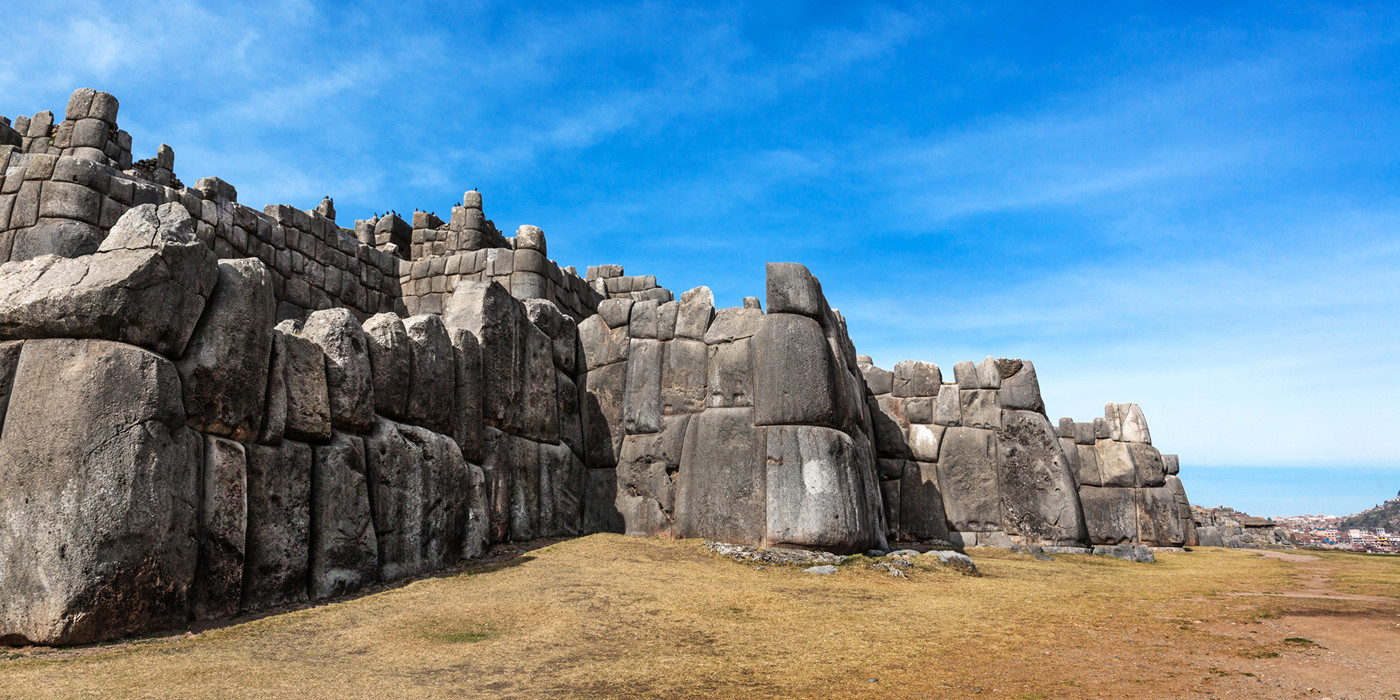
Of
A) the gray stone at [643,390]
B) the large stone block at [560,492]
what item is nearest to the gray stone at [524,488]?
the large stone block at [560,492]

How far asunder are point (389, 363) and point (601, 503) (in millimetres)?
3927

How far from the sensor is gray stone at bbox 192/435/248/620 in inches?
194

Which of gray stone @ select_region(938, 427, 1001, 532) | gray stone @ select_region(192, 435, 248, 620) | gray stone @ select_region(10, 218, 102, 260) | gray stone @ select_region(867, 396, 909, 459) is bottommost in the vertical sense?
gray stone @ select_region(192, 435, 248, 620)

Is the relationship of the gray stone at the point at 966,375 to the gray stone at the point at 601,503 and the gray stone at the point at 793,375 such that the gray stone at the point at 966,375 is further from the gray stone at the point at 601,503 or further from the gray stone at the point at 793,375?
the gray stone at the point at 601,503

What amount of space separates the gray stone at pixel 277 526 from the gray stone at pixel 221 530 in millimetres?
107

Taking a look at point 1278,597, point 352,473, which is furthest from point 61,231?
point 1278,597

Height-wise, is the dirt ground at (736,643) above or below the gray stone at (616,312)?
below

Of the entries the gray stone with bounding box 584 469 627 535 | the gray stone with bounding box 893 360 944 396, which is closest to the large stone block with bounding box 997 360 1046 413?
the gray stone with bounding box 893 360 944 396

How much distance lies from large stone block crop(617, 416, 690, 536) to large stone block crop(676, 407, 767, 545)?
0.21 meters

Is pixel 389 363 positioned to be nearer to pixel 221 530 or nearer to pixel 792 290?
pixel 221 530

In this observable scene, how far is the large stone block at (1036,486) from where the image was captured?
42.3ft

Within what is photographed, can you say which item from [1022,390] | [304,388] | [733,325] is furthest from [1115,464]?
[304,388]

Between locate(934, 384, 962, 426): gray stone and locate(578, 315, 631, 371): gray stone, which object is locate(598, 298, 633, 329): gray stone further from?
locate(934, 384, 962, 426): gray stone

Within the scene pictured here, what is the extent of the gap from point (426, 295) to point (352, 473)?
743 cm
